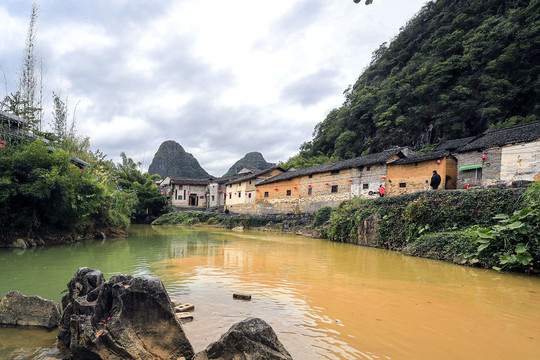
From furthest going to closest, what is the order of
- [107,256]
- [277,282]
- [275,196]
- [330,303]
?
1. [275,196]
2. [107,256]
3. [277,282]
4. [330,303]

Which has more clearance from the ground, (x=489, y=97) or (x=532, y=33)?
(x=532, y=33)

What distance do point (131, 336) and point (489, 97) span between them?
3297 centimetres

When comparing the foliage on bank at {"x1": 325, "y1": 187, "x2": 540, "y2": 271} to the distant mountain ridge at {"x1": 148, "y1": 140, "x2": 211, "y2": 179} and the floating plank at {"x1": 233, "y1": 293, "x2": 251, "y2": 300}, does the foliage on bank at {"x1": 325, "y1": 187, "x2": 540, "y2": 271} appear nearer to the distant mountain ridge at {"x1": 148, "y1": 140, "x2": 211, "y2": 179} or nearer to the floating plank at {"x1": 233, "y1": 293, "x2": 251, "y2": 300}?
the floating plank at {"x1": 233, "y1": 293, "x2": 251, "y2": 300}

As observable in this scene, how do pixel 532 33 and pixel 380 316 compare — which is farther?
pixel 532 33

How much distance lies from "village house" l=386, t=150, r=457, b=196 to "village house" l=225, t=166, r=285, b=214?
17.4 metres

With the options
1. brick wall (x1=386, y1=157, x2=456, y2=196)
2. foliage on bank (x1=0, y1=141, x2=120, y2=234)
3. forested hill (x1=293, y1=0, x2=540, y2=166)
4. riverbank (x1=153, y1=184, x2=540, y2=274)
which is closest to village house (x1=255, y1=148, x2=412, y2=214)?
brick wall (x1=386, y1=157, x2=456, y2=196)

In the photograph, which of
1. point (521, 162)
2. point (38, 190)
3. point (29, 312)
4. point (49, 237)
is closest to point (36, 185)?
point (38, 190)

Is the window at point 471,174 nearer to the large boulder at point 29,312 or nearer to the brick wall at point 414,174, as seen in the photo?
the brick wall at point 414,174

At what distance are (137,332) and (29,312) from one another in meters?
2.11

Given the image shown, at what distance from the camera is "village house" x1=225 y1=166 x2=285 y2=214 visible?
3591cm

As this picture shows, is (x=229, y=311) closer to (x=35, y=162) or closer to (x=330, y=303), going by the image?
(x=330, y=303)

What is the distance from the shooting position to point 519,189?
368 inches

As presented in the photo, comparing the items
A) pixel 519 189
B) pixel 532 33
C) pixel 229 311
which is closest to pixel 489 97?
pixel 532 33

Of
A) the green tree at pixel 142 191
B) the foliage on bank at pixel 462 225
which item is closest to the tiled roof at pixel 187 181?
the green tree at pixel 142 191
